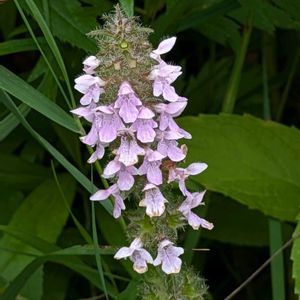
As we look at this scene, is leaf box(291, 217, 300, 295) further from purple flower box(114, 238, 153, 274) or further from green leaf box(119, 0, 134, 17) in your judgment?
green leaf box(119, 0, 134, 17)

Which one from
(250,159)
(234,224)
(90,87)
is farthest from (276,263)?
(90,87)

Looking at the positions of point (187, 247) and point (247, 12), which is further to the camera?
point (247, 12)

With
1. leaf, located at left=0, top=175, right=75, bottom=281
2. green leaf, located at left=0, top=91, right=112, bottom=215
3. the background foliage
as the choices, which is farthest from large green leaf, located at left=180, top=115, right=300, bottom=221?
green leaf, located at left=0, top=91, right=112, bottom=215

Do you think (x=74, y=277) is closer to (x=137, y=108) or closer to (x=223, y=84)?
(x=223, y=84)

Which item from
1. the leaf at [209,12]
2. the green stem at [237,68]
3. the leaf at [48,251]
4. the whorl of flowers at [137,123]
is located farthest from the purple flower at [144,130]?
the green stem at [237,68]

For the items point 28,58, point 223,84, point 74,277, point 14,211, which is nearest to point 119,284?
point 74,277

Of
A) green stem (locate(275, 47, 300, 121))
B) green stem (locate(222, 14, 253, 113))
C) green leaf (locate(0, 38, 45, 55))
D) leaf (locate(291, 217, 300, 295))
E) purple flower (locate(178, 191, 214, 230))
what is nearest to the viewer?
purple flower (locate(178, 191, 214, 230))
